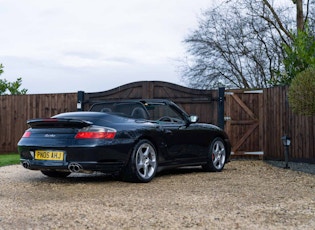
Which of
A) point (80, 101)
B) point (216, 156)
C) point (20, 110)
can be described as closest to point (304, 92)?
point (216, 156)

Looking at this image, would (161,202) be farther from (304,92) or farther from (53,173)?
(304,92)

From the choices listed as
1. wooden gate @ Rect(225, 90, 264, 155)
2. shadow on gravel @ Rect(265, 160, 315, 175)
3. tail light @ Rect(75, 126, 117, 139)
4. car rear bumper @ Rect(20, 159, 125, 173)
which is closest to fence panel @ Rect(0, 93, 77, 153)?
wooden gate @ Rect(225, 90, 264, 155)

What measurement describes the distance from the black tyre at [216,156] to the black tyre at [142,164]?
1827 millimetres

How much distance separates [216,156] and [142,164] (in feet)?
8.04

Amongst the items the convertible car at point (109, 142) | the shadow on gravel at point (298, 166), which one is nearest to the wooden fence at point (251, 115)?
the shadow on gravel at point (298, 166)

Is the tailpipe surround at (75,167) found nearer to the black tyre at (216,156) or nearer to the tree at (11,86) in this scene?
the black tyre at (216,156)

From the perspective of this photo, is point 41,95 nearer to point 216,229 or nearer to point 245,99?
point 245,99

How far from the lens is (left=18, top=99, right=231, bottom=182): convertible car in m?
7.69

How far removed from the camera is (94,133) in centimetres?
771

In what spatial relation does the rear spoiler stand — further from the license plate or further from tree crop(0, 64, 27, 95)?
tree crop(0, 64, 27, 95)

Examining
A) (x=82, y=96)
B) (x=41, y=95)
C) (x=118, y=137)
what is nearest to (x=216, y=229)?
(x=118, y=137)

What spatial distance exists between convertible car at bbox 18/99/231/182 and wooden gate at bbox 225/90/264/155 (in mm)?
4943

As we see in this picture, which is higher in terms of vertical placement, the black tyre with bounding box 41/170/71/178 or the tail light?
the tail light

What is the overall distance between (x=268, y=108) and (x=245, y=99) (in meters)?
0.65
